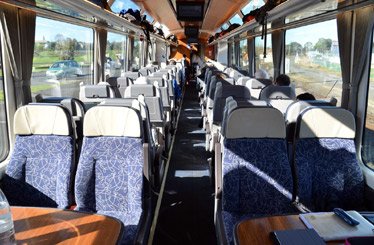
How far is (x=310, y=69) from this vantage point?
19.2ft

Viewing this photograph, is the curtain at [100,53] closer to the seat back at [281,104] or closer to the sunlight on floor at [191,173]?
the sunlight on floor at [191,173]

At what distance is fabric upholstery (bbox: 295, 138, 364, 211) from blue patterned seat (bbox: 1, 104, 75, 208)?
2.04m

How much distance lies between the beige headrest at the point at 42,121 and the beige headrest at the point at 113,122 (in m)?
0.20

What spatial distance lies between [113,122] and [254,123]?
120 centimetres

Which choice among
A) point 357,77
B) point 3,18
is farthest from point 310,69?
point 3,18

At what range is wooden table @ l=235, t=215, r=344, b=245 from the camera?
1848 millimetres

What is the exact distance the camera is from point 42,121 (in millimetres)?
3004

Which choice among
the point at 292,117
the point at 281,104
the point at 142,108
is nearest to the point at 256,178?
the point at 292,117

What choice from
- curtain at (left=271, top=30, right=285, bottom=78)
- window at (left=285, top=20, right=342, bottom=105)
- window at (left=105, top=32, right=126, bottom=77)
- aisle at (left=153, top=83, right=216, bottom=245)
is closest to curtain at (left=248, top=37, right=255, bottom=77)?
curtain at (left=271, top=30, right=285, bottom=78)

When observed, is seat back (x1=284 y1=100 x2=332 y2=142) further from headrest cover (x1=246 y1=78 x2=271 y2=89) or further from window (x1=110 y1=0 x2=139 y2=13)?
window (x1=110 y1=0 x2=139 y2=13)

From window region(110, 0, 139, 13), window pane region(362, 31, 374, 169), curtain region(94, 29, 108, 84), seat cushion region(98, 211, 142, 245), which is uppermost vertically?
window region(110, 0, 139, 13)

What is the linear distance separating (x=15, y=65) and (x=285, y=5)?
325cm

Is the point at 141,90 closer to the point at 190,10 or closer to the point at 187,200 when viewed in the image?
the point at 187,200

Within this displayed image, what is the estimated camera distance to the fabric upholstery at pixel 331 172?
3.13 m
